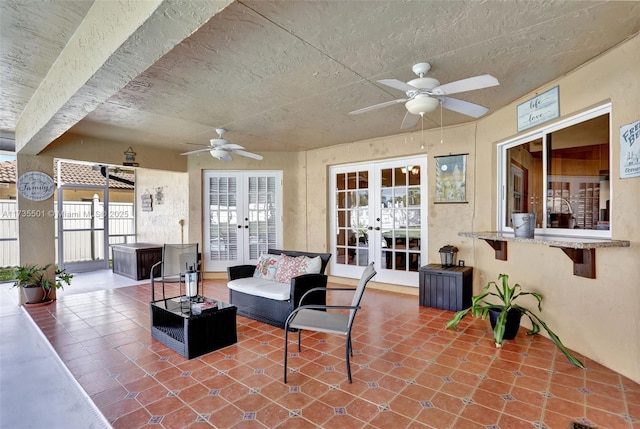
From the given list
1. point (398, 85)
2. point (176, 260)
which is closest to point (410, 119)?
point (398, 85)

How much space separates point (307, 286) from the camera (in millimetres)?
3471

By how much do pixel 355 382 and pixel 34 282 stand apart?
189 inches

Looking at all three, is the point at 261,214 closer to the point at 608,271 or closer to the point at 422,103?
the point at 422,103

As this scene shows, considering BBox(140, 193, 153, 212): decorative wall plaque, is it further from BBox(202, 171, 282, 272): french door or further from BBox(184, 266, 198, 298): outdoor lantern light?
BBox(184, 266, 198, 298): outdoor lantern light

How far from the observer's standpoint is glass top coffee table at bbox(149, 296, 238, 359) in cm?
285

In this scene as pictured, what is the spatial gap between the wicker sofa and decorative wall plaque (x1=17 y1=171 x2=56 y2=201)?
3.13 m

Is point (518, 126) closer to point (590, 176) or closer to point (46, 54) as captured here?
point (590, 176)

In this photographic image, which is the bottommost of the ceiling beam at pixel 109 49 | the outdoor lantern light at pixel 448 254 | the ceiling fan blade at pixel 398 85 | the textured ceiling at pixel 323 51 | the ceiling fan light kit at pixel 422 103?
the outdoor lantern light at pixel 448 254

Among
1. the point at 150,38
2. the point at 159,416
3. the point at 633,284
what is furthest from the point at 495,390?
the point at 150,38

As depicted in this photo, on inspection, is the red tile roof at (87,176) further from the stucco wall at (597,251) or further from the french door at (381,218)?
the stucco wall at (597,251)

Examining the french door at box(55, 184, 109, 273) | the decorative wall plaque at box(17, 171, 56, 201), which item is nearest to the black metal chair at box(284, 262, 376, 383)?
the decorative wall plaque at box(17, 171, 56, 201)

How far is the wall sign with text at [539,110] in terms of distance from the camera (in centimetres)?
307

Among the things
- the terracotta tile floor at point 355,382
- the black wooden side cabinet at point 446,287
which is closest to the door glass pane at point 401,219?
the black wooden side cabinet at point 446,287

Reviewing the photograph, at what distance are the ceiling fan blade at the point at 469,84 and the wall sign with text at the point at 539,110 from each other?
1.28 metres
